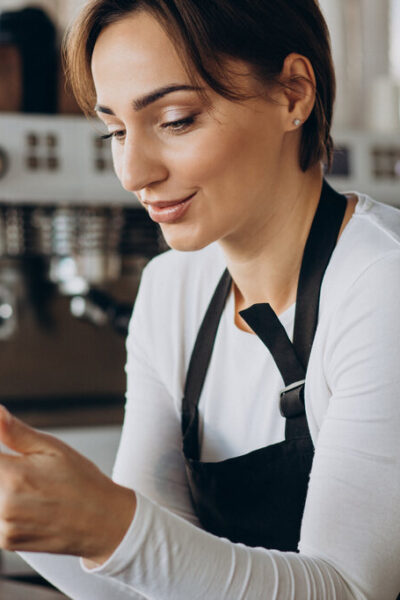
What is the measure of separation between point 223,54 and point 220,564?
22.6 inches

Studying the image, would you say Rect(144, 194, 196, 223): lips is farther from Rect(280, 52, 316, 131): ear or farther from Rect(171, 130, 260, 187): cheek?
Rect(280, 52, 316, 131): ear

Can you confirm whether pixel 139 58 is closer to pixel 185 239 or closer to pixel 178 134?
pixel 178 134

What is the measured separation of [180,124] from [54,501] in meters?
0.47

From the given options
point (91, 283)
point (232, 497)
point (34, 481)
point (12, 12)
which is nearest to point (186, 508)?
point (232, 497)

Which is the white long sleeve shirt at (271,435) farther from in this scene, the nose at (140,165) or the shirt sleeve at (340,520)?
the nose at (140,165)

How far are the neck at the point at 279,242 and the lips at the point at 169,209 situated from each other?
0.38 ft

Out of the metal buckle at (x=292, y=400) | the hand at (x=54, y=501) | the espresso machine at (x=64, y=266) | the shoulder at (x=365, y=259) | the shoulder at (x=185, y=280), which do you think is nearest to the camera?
the hand at (x=54, y=501)

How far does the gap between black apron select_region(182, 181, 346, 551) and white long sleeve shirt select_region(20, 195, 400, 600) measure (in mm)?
27

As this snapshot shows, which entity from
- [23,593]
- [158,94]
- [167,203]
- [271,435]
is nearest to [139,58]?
[158,94]

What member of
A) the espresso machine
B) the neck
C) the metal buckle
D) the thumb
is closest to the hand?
the thumb

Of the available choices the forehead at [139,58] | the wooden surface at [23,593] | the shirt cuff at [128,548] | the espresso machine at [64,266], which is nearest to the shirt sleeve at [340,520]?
the shirt cuff at [128,548]

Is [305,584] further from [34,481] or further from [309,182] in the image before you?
[309,182]

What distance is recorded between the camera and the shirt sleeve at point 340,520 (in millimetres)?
676

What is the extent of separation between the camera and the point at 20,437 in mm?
643
